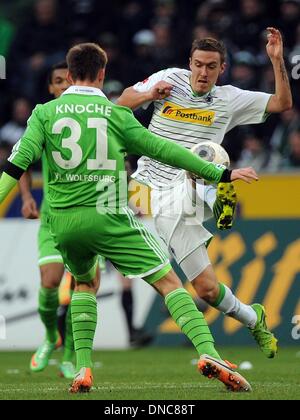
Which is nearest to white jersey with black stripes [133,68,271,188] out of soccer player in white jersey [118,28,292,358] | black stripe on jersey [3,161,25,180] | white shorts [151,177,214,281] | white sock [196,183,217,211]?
soccer player in white jersey [118,28,292,358]

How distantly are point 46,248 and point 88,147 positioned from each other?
3053 mm

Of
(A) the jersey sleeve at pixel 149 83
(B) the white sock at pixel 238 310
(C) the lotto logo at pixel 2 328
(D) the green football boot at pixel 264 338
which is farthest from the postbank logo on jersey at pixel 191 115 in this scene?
(C) the lotto logo at pixel 2 328

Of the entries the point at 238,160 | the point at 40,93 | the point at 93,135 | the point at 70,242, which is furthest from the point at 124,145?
the point at 40,93

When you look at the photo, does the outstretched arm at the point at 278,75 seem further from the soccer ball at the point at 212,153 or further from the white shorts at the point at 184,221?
the white shorts at the point at 184,221

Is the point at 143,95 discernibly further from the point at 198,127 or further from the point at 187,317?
the point at 187,317

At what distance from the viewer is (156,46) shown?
1734 centimetres

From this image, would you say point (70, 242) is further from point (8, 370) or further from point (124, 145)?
point (8, 370)

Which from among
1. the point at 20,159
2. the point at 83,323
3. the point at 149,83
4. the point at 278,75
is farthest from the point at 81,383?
the point at 278,75

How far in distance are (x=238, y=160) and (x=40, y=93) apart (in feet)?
12.3

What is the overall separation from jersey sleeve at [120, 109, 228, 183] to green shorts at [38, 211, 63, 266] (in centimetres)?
290

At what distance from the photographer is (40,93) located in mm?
17688

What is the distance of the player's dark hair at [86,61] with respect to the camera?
25.5 ft

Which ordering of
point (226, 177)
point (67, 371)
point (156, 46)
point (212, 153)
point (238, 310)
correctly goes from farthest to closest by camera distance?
1. point (156, 46)
2. point (67, 371)
3. point (238, 310)
4. point (212, 153)
5. point (226, 177)

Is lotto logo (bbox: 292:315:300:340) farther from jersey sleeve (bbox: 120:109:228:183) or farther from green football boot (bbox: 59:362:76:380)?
jersey sleeve (bbox: 120:109:228:183)
